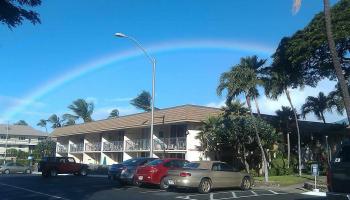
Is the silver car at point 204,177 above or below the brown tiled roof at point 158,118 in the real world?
below

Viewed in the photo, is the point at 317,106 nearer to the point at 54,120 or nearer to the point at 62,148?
the point at 62,148

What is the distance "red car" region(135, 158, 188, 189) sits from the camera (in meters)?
21.9

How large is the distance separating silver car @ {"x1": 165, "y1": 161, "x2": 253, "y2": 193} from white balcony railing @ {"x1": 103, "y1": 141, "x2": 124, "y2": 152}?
27929 mm

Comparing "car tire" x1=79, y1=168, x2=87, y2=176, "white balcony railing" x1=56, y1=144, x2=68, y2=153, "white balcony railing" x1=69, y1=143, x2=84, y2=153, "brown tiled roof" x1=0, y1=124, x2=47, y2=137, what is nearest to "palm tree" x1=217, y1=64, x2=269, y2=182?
"car tire" x1=79, y1=168, x2=87, y2=176

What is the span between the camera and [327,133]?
141 feet

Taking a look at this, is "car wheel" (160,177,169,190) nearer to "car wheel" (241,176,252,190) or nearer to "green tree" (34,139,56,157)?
"car wheel" (241,176,252,190)

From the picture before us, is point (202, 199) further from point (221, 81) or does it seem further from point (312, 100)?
point (312, 100)

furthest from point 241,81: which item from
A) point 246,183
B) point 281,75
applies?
point 246,183

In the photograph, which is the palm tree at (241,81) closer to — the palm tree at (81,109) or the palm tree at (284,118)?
the palm tree at (284,118)

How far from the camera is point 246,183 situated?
22281 mm

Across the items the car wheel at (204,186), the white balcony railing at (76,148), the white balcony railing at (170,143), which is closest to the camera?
the car wheel at (204,186)

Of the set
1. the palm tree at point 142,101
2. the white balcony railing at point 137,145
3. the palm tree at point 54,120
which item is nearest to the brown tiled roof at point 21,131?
the palm tree at point 54,120

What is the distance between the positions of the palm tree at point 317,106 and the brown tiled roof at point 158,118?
16.1m

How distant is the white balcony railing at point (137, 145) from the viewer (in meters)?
44.0
